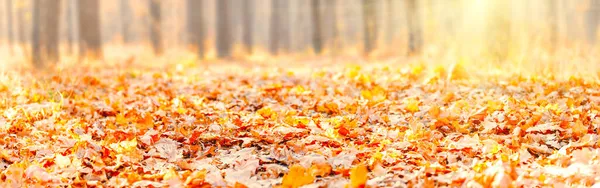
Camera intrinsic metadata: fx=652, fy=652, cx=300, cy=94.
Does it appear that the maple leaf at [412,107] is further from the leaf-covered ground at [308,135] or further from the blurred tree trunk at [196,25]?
the blurred tree trunk at [196,25]

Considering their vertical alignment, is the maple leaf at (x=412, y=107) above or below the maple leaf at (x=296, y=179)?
below

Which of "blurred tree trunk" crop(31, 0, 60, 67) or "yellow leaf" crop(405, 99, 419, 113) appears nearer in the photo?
"yellow leaf" crop(405, 99, 419, 113)

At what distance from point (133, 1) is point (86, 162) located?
39.7 m

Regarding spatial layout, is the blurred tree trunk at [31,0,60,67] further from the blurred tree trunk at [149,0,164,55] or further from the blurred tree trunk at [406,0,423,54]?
the blurred tree trunk at [406,0,423,54]

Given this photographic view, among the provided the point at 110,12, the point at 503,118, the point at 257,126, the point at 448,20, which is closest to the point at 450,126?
the point at 503,118

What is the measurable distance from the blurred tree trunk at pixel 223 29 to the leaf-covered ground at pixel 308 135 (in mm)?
11388

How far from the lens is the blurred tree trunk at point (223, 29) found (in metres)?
19.3

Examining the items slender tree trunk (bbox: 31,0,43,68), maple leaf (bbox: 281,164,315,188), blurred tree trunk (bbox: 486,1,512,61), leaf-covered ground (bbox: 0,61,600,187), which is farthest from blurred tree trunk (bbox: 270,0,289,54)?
maple leaf (bbox: 281,164,315,188)

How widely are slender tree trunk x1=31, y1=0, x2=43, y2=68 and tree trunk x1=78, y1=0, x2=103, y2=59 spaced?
101 cm

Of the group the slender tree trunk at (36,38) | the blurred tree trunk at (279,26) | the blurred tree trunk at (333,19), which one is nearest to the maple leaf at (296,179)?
the slender tree trunk at (36,38)

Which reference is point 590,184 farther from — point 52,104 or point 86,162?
point 52,104

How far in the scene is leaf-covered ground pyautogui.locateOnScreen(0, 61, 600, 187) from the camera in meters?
4.11

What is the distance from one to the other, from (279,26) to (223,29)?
11411 mm

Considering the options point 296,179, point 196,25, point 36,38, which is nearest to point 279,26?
Answer: point 196,25
